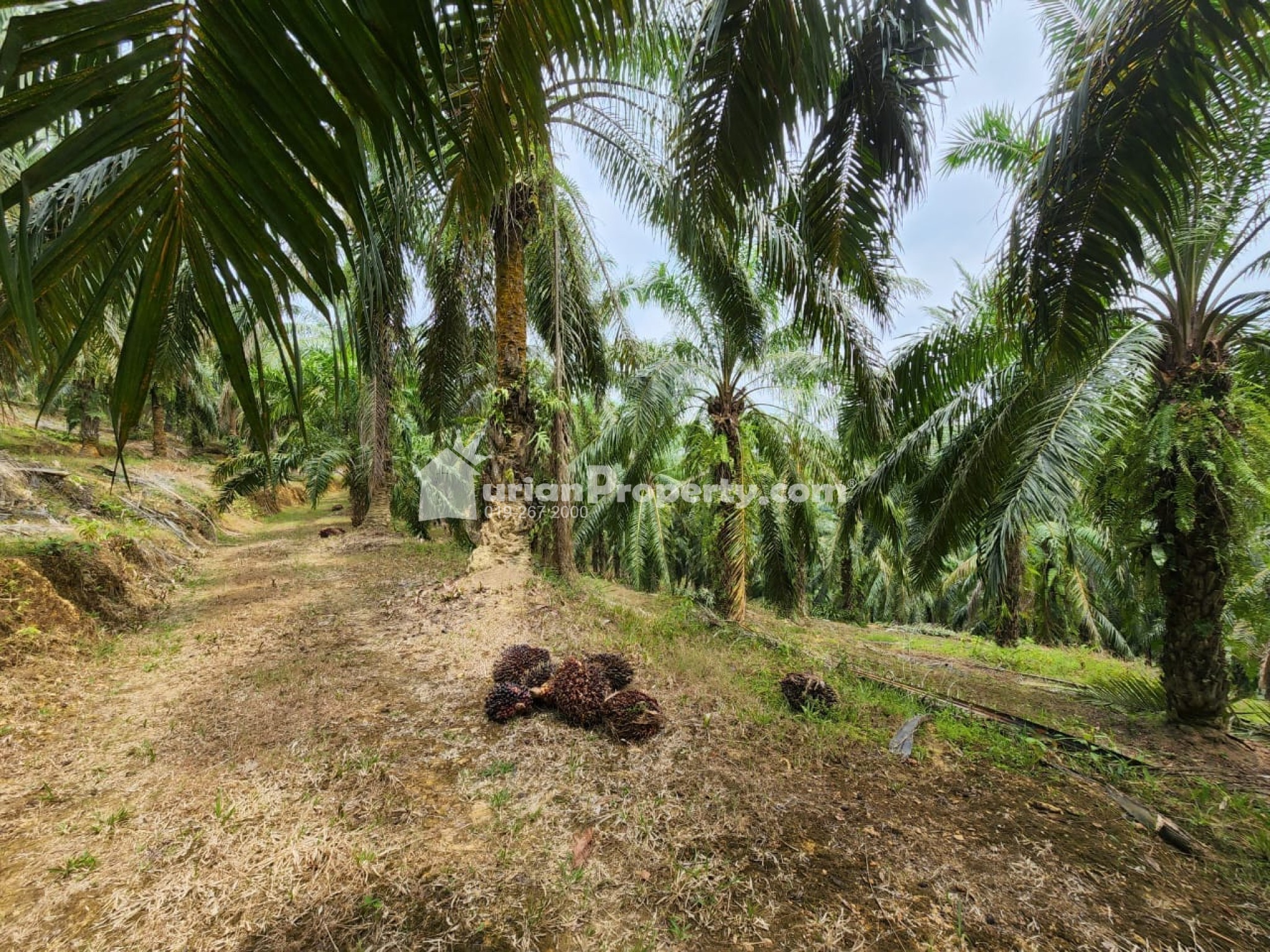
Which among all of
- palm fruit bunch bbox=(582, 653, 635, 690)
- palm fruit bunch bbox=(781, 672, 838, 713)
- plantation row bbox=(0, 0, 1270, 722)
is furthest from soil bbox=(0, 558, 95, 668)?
palm fruit bunch bbox=(781, 672, 838, 713)

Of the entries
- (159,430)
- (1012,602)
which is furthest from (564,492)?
(159,430)

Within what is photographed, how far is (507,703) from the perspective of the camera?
10.3 feet

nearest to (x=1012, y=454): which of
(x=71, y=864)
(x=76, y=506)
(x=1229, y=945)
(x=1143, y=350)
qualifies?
(x=1143, y=350)

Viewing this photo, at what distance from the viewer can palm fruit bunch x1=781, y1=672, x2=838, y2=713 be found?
142 inches

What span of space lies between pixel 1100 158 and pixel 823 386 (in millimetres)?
5714

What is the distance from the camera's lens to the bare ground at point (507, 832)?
1680mm

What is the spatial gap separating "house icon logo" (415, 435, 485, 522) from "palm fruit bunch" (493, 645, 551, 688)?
9361mm

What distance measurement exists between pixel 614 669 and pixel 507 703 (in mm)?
847

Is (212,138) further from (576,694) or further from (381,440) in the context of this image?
(381,440)

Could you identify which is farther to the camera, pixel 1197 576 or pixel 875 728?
pixel 1197 576

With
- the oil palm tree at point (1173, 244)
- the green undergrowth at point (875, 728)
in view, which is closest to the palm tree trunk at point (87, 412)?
the green undergrowth at point (875, 728)

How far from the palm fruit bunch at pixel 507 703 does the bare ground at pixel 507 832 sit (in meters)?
0.10

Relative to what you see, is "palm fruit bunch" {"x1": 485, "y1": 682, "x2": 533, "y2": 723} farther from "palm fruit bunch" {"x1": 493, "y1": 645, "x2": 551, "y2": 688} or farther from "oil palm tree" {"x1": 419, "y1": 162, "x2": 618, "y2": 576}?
"oil palm tree" {"x1": 419, "y1": 162, "x2": 618, "y2": 576}

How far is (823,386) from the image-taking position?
28.5 ft
